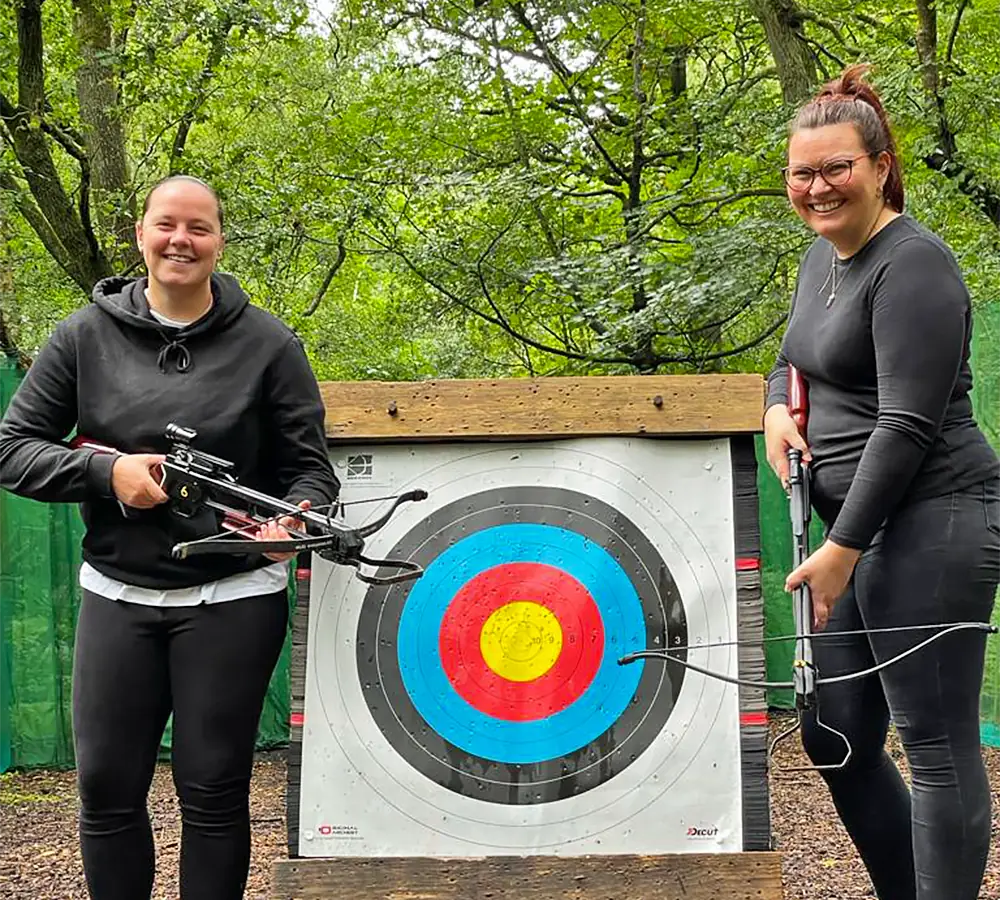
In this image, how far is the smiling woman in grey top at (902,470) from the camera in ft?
4.89

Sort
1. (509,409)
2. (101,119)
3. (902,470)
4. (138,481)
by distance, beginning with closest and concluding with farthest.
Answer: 1. (902,470)
2. (138,481)
3. (509,409)
4. (101,119)

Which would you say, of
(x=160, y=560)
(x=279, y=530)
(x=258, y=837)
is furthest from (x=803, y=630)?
(x=258, y=837)

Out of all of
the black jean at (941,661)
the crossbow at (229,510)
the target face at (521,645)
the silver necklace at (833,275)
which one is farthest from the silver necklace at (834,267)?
the crossbow at (229,510)

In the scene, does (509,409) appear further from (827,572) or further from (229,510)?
(827,572)

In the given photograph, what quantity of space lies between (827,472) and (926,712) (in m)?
0.34

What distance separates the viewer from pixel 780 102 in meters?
4.89

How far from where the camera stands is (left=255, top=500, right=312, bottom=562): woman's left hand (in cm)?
165

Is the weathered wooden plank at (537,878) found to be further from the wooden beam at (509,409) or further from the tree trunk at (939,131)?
the tree trunk at (939,131)

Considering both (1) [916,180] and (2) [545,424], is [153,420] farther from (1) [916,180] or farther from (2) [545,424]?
(1) [916,180]

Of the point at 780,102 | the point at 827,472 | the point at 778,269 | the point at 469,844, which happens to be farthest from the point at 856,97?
the point at 780,102

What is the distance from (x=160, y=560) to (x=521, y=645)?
711 millimetres

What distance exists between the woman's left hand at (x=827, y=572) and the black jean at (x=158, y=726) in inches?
30.0

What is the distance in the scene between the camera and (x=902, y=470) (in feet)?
4.89

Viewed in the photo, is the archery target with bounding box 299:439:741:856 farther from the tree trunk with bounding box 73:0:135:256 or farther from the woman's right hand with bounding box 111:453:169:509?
the tree trunk with bounding box 73:0:135:256
